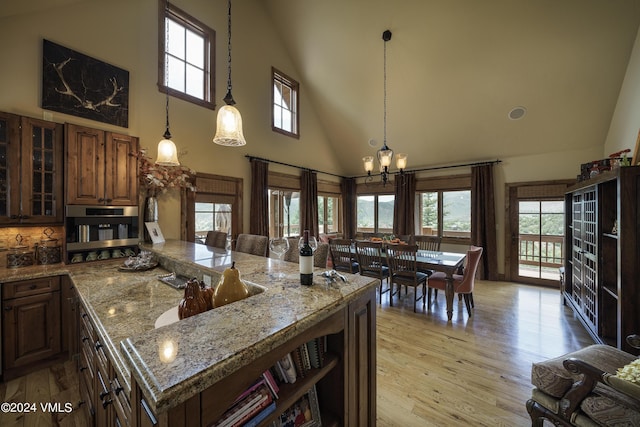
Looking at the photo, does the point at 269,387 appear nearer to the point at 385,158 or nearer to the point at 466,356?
the point at 466,356

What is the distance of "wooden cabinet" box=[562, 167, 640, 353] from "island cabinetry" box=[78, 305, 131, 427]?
348cm

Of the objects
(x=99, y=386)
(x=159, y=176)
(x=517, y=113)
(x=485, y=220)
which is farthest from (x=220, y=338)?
(x=485, y=220)

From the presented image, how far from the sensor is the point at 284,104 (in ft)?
18.2

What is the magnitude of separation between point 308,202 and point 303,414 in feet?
16.4

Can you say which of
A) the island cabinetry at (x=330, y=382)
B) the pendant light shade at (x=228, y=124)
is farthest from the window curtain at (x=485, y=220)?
the pendant light shade at (x=228, y=124)

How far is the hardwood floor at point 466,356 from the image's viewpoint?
1.86 meters

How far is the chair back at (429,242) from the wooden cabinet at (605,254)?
1.78 m

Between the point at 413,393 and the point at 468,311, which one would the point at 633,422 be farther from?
the point at 468,311

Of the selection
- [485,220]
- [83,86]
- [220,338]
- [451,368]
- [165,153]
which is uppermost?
[83,86]

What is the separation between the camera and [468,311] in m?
3.46

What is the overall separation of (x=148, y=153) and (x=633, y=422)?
481 cm

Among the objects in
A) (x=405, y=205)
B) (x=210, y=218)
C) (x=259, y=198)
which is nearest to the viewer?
(x=210, y=218)

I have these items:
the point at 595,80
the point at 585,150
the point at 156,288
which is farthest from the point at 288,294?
the point at 585,150

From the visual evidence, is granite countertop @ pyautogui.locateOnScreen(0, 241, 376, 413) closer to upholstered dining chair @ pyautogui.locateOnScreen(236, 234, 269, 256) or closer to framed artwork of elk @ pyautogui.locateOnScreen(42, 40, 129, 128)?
upholstered dining chair @ pyautogui.locateOnScreen(236, 234, 269, 256)
